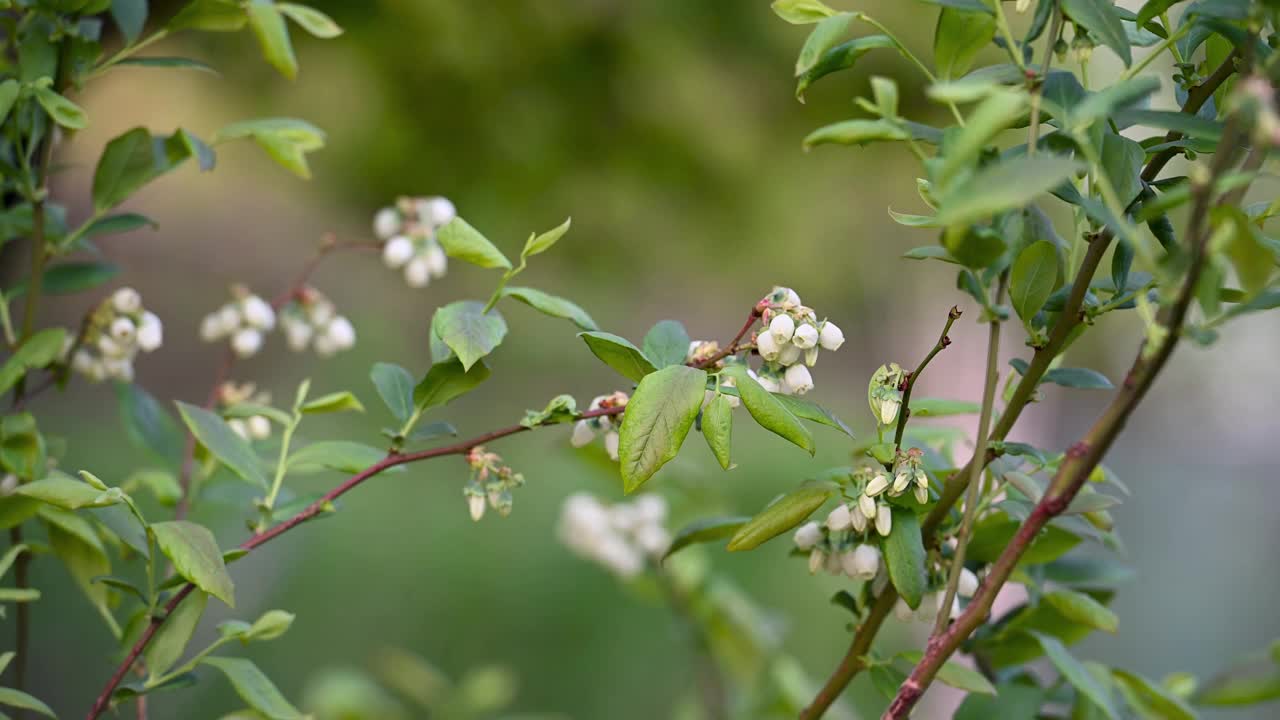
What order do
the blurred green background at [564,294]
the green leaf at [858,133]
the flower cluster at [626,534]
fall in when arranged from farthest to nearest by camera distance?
the blurred green background at [564,294], the flower cluster at [626,534], the green leaf at [858,133]

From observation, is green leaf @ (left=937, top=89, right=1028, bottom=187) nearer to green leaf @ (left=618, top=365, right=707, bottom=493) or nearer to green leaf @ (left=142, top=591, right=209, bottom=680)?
green leaf @ (left=618, top=365, right=707, bottom=493)

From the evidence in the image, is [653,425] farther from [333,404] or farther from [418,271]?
[418,271]

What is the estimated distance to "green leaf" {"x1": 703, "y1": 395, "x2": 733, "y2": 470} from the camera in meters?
0.52

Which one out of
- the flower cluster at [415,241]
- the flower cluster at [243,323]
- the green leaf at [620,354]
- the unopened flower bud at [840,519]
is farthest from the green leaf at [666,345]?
the flower cluster at [243,323]

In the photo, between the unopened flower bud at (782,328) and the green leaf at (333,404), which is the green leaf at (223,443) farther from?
the unopened flower bud at (782,328)

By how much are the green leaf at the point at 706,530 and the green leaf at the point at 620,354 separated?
0.14m

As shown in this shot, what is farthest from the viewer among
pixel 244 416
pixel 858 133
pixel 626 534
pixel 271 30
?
pixel 626 534

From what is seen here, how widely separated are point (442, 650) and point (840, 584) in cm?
120

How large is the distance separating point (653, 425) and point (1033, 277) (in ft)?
0.68

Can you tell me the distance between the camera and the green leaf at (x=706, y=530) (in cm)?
66

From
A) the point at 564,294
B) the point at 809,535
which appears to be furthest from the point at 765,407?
the point at 564,294

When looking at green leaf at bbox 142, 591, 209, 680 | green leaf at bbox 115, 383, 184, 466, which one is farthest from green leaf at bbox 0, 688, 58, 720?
green leaf at bbox 115, 383, 184, 466

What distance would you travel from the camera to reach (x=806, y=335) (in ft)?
1.80

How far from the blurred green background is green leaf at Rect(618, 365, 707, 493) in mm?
522
